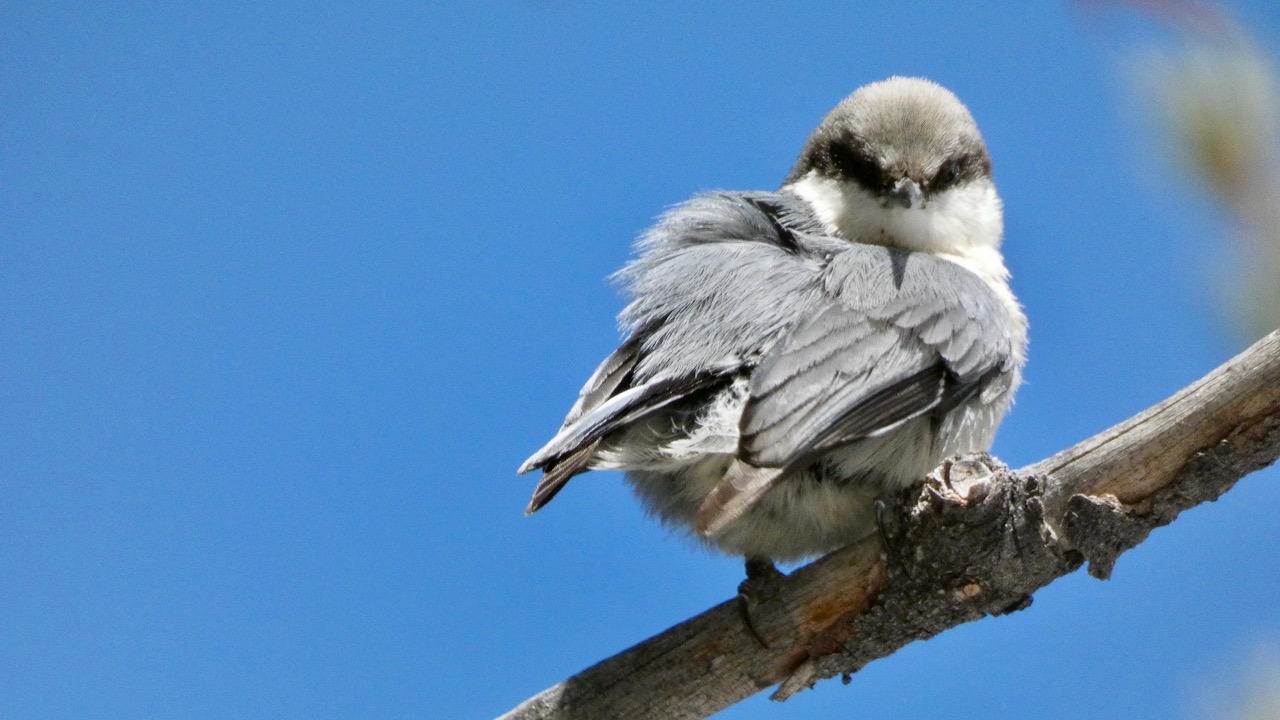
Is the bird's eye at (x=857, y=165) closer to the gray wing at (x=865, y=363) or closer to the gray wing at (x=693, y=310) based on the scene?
the gray wing at (x=693, y=310)

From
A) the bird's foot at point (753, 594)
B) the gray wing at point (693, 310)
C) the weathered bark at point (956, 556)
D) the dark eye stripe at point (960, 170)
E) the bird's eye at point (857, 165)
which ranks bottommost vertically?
the weathered bark at point (956, 556)

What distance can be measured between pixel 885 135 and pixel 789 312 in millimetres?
598

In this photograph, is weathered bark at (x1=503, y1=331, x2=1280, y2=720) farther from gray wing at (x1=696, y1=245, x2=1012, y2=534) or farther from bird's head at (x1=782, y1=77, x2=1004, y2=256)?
bird's head at (x1=782, y1=77, x2=1004, y2=256)

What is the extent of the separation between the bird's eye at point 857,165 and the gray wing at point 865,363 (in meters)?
0.23

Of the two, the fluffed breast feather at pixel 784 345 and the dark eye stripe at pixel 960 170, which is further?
the dark eye stripe at pixel 960 170

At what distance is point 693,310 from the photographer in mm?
1875

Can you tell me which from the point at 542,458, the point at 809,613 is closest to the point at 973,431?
the point at 809,613

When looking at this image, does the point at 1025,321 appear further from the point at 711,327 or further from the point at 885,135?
the point at 711,327

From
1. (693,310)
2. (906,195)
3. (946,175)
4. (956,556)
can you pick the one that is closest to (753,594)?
(956,556)

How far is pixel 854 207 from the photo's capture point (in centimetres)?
217

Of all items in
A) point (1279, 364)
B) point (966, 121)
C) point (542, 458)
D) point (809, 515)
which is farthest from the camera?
point (966, 121)

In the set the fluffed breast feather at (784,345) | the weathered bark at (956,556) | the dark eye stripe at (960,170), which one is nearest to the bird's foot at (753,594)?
the weathered bark at (956,556)

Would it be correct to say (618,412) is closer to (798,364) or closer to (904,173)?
(798,364)

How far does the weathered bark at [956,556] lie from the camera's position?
1.60m
